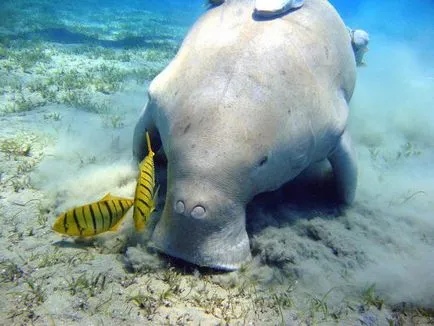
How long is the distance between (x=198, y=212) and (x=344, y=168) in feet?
7.33

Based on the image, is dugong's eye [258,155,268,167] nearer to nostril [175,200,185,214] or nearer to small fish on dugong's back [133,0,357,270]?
small fish on dugong's back [133,0,357,270]

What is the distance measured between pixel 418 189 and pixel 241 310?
368 cm

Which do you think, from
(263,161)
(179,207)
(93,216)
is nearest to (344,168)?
(263,161)

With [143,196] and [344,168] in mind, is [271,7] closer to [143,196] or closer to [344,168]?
[344,168]

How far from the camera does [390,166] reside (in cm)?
607

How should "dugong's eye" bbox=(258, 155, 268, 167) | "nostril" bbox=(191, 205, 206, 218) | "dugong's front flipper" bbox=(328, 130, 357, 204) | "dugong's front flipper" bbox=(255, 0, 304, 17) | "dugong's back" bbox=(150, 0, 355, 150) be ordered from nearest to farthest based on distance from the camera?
"nostril" bbox=(191, 205, 206, 218), "dugong's eye" bbox=(258, 155, 268, 167), "dugong's back" bbox=(150, 0, 355, 150), "dugong's front flipper" bbox=(255, 0, 304, 17), "dugong's front flipper" bbox=(328, 130, 357, 204)

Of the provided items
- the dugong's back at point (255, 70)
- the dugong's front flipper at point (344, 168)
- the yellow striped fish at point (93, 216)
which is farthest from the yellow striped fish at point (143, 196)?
the dugong's front flipper at point (344, 168)

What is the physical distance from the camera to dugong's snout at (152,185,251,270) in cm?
274

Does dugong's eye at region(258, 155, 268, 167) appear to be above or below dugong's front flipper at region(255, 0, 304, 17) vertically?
below

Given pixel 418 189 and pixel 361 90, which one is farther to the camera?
pixel 361 90

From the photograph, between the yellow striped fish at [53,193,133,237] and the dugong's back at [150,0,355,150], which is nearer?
the yellow striped fish at [53,193,133,237]

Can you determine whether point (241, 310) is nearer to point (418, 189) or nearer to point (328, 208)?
point (328, 208)

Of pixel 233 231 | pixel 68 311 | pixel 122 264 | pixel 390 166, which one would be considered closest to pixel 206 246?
pixel 233 231

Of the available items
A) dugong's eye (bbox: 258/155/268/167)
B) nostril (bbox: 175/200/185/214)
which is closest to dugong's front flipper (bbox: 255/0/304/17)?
dugong's eye (bbox: 258/155/268/167)
